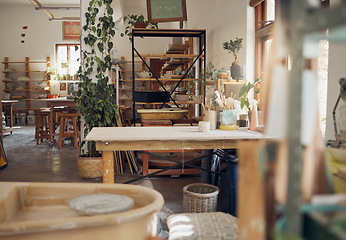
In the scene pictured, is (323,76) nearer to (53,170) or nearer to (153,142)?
(153,142)

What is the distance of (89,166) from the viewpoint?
4.37 m

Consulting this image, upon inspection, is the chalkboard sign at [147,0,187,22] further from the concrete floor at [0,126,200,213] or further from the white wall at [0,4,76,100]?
the white wall at [0,4,76,100]

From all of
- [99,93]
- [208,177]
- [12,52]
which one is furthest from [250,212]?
[12,52]

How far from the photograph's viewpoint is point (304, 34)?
0.62m

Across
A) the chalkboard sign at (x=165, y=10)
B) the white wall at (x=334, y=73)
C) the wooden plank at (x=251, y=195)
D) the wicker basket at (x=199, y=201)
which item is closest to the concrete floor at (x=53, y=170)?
the wicker basket at (x=199, y=201)

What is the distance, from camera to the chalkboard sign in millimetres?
5012

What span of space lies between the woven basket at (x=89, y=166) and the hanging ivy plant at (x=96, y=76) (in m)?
0.17

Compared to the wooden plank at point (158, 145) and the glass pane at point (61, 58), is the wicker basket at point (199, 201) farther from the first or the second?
the glass pane at point (61, 58)

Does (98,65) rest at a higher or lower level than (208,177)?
higher

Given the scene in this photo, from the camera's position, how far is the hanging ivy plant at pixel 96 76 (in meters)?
4.60

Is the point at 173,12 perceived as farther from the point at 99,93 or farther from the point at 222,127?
the point at 222,127

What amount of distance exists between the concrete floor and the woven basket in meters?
0.08

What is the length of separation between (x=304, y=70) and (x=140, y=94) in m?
4.42

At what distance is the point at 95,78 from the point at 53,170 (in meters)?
1.48
